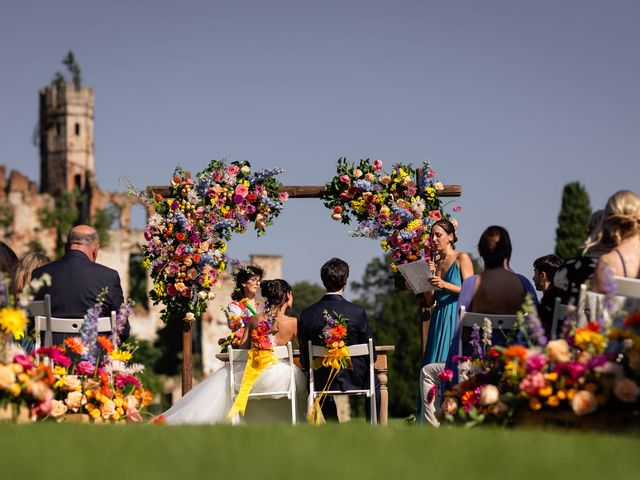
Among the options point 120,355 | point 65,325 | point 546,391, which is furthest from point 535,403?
point 65,325

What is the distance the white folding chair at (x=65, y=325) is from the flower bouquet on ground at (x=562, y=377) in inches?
87.9

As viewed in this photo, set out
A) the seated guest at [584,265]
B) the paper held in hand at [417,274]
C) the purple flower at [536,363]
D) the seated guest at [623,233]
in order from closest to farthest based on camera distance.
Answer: the purple flower at [536,363] → the seated guest at [623,233] → the seated guest at [584,265] → the paper held in hand at [417,274]

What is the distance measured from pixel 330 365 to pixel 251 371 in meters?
0.72

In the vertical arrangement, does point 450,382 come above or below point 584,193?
below

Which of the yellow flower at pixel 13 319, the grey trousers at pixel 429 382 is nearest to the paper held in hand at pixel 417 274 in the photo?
the grey trousers at pixel 429 382

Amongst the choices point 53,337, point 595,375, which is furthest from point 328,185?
point 595,375

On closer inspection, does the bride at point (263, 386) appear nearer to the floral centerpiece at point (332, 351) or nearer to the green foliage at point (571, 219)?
the floral centerpiece at point (332, 351)

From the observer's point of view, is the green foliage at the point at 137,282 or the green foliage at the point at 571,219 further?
the green foliage at the point at 137,282

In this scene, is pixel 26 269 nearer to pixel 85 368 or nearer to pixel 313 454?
pixel 85 368

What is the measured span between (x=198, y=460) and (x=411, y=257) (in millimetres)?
6203

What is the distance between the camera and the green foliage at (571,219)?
38.8 metres

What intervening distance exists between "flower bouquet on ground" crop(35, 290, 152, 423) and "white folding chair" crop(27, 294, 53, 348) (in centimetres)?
13

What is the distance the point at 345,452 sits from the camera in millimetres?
4203

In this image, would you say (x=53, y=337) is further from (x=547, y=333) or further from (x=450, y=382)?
(x=547, y=333)
